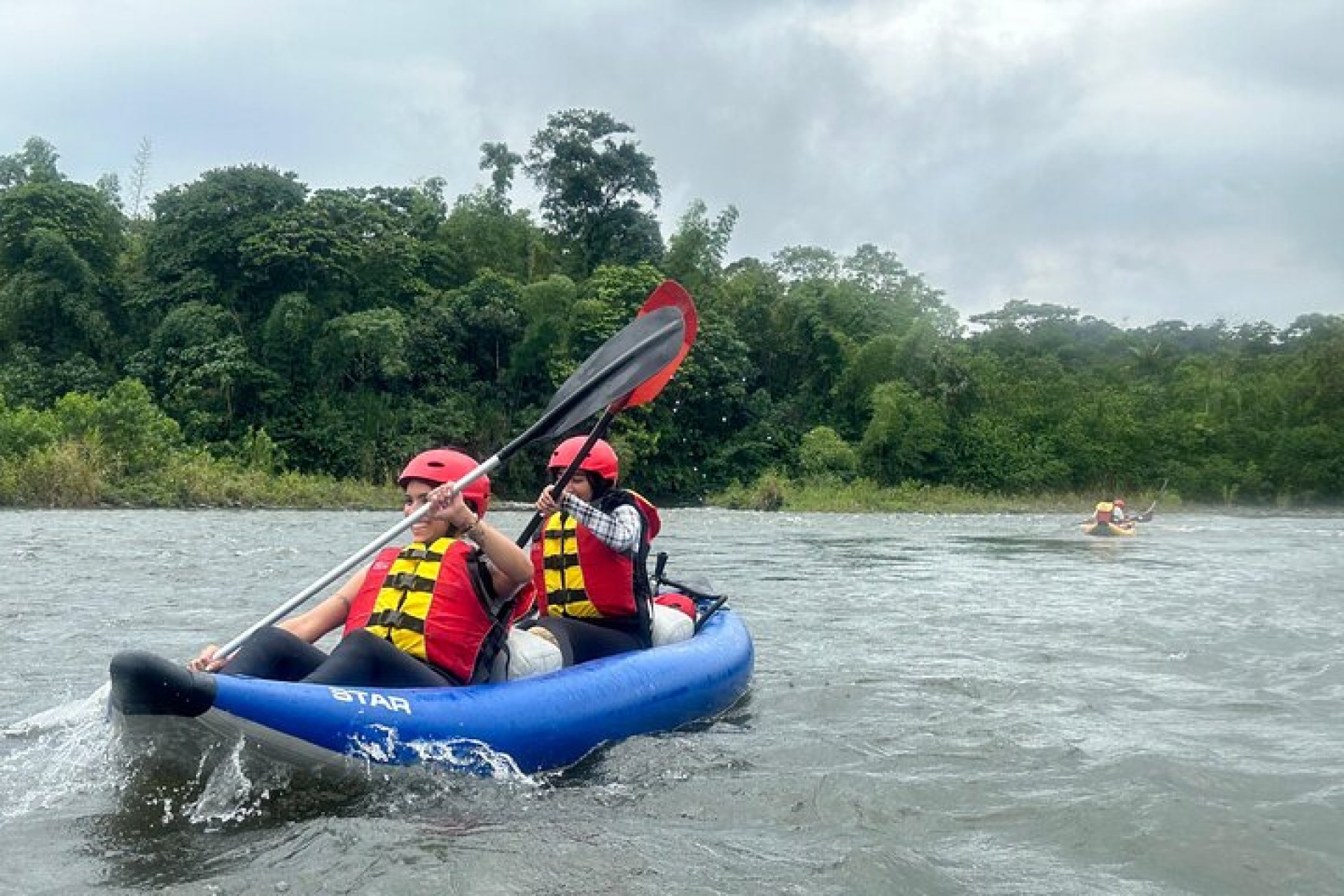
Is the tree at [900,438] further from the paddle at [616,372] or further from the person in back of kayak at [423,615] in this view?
the person in back of kayak at [423,615]

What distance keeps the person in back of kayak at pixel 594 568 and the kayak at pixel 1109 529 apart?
45.6 feet

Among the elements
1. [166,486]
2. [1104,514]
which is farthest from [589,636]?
[166,486]

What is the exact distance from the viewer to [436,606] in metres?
3.73

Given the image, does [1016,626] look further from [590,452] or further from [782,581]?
[590,452]

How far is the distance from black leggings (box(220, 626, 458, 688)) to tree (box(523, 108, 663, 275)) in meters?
28.6

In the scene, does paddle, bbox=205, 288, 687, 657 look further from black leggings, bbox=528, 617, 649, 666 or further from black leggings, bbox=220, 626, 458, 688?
black leggings, bbox=220, 626, 458, 688

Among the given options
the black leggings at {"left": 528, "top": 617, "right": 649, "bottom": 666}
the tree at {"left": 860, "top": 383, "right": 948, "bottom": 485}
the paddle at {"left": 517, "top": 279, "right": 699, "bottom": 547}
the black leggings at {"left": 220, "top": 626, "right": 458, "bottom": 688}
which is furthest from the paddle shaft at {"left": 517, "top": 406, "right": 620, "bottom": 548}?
the tree at {"left": 860, "top": 383, "right": 948, "bottom": 485}

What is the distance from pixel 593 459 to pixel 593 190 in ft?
93.1

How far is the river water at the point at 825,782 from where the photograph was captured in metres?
2.92

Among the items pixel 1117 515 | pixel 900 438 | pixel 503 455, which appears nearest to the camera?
pixel 503 455

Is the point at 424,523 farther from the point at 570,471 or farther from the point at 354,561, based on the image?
the point at 570,471

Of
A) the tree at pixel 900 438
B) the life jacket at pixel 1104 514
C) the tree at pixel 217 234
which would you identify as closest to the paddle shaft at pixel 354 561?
the life jacket at pixel 1104 514

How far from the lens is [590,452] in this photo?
4.62 metres

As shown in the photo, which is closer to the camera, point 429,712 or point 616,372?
point 429,712
